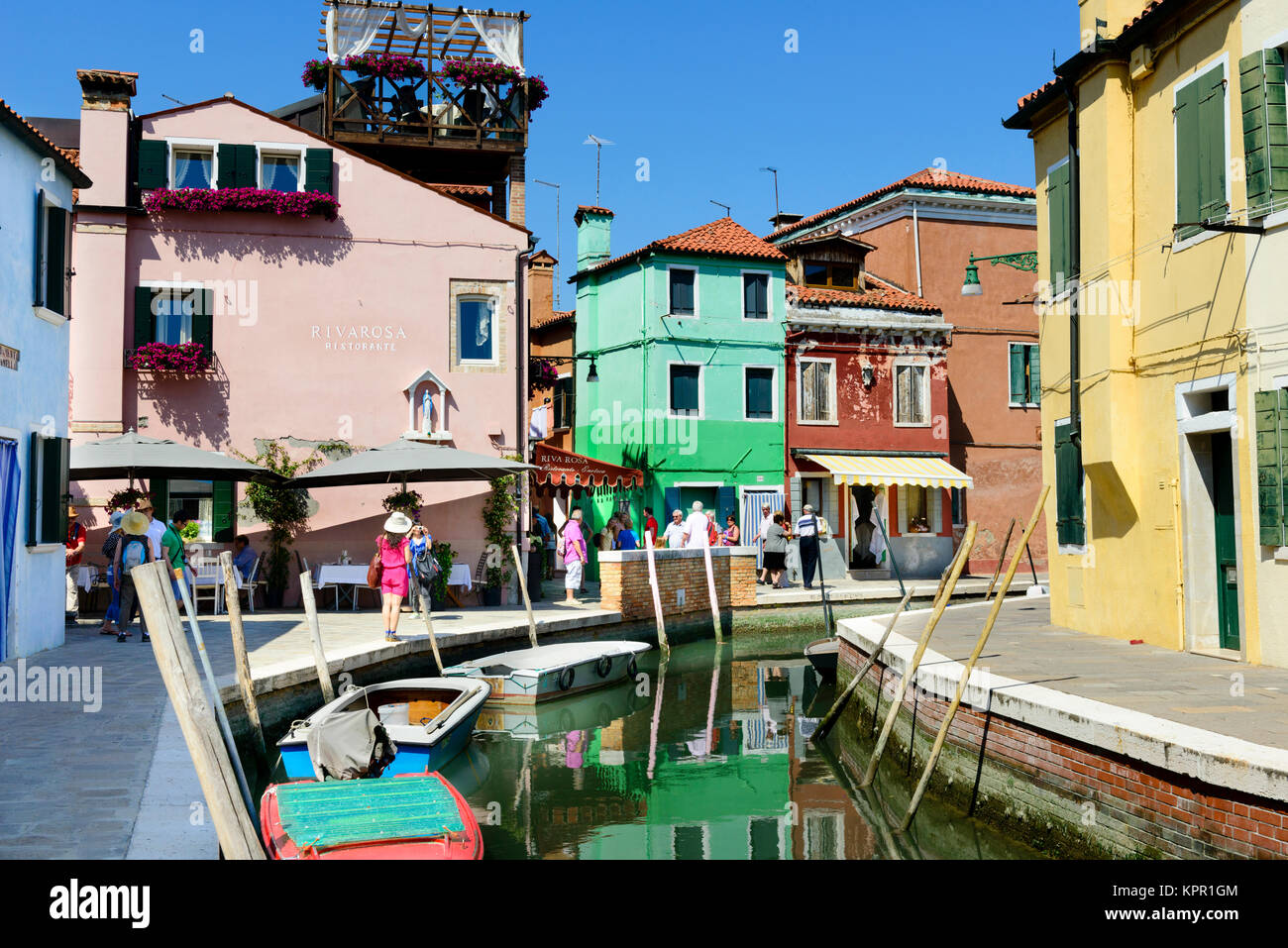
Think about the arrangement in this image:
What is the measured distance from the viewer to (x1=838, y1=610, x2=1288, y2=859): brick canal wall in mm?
6023

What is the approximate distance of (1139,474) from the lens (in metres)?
12.2

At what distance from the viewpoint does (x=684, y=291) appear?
28.7m

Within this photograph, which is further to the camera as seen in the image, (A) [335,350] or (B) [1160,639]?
(A) [335,350]

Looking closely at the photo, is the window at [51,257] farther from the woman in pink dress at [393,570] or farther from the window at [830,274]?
the window at [830,274]

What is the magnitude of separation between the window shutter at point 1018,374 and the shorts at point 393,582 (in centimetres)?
2133

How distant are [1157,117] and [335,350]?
1378 cm

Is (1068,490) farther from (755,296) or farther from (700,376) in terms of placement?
(755,296)

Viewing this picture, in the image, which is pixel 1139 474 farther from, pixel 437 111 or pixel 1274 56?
pixel 437 111

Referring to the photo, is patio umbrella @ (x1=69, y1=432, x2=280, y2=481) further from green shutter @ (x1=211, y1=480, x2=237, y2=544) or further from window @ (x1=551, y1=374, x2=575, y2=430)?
window @ (x1=551, y1=374, x2=575, y2=430)

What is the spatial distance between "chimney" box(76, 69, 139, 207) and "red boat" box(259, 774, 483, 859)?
1502 cm

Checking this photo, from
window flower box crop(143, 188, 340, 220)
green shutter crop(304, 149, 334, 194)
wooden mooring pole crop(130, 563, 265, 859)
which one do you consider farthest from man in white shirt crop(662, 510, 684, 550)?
wooden mooring pole crop(130, 563, 265, 859)

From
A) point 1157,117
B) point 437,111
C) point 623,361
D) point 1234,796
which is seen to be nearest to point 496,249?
point 437,111

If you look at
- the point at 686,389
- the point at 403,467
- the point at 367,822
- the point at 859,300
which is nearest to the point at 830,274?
the point at 859,300

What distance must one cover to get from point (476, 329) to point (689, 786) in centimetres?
1172
